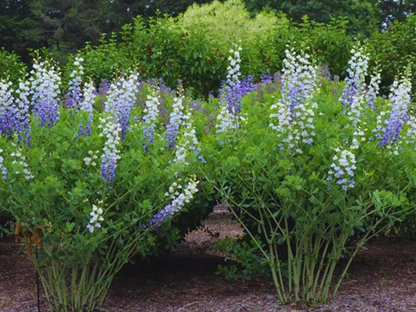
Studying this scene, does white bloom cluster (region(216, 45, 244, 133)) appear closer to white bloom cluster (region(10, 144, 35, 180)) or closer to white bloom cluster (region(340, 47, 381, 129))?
white bloom cluster (region(340, 47, 381, 129))

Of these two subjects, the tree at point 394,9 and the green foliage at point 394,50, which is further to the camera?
the tree at point 394,9

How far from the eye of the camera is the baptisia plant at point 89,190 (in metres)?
4.03

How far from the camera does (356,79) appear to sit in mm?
4797

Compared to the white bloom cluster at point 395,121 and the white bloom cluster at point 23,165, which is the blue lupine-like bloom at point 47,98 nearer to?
the white bloom cluster at point 23,165

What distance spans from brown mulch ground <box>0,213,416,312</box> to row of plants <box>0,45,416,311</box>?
0.79 feet

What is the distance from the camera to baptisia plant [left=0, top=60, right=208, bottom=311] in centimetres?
403

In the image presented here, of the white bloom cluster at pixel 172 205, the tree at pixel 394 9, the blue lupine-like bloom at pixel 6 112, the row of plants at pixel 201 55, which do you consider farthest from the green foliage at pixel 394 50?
the tree at pixel 394 9

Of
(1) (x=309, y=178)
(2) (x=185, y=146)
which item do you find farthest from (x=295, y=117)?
(2) (x=185, y=146)

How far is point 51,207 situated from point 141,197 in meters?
0.52

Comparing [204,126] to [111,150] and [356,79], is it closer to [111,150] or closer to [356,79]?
[356,79]

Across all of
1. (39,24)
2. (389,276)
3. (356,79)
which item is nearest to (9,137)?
(356,79)

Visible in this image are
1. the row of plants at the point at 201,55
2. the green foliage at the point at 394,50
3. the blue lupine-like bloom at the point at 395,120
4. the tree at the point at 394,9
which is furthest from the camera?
the tree at the point at 394,9

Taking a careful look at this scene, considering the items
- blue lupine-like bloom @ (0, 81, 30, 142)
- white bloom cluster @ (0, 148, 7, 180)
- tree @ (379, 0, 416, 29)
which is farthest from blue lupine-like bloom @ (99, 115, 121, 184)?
tree @ (379, 0, 416, 29)

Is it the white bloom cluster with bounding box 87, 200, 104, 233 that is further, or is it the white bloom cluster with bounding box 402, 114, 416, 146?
the white bloom cluster with bounding box 402, 114, 416, 146
